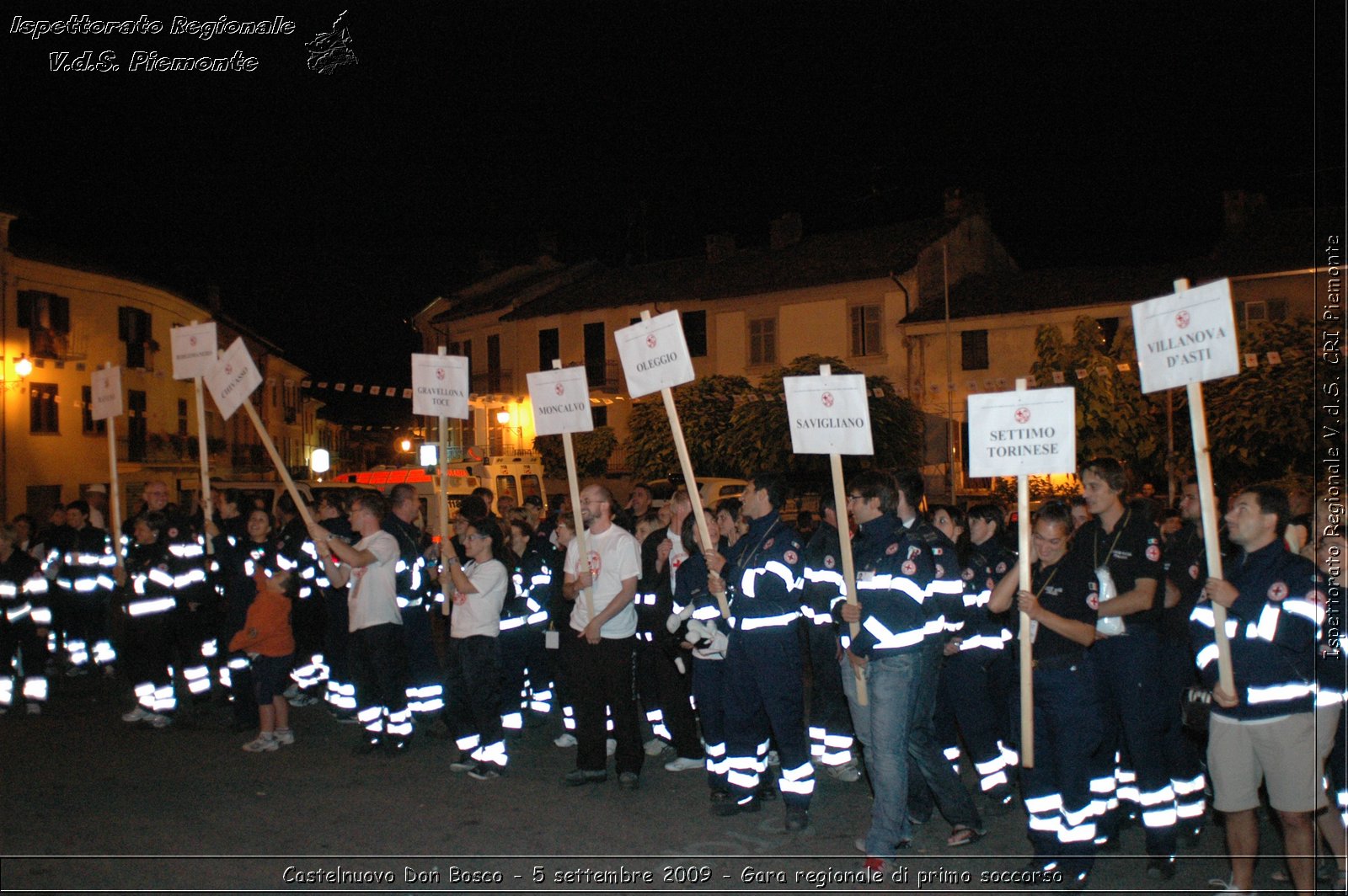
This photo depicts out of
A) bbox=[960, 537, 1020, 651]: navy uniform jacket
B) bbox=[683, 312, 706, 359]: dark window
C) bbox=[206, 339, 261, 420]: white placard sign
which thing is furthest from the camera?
bbox=[683, 312, 706, 359]: dark window

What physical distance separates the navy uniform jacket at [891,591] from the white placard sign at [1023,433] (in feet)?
1.92

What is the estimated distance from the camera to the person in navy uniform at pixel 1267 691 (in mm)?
5043

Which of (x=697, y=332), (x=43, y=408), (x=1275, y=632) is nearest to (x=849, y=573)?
(x=1275, y=632)

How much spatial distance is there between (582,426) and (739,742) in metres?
2.84

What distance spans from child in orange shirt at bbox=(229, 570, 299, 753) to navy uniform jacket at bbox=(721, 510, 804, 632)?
13.4 ft

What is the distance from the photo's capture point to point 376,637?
8633 mm

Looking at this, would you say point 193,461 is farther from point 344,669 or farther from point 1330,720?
point 1330,720

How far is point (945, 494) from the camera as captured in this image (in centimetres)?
3472

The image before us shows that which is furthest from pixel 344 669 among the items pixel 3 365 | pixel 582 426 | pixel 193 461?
pixel 193 461

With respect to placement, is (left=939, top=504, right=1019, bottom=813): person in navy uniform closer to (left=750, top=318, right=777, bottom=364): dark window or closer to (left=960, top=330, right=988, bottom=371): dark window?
(left=960, top=330, right=988, bottom=371): dark window

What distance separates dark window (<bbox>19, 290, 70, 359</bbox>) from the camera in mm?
32219

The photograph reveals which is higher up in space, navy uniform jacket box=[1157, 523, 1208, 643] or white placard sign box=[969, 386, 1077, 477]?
white placard sign box=[969, 386, 1077, 477]

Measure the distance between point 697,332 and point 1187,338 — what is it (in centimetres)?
3452

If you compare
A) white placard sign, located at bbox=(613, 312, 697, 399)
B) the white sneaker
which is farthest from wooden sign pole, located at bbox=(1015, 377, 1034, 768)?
the white sneaker
